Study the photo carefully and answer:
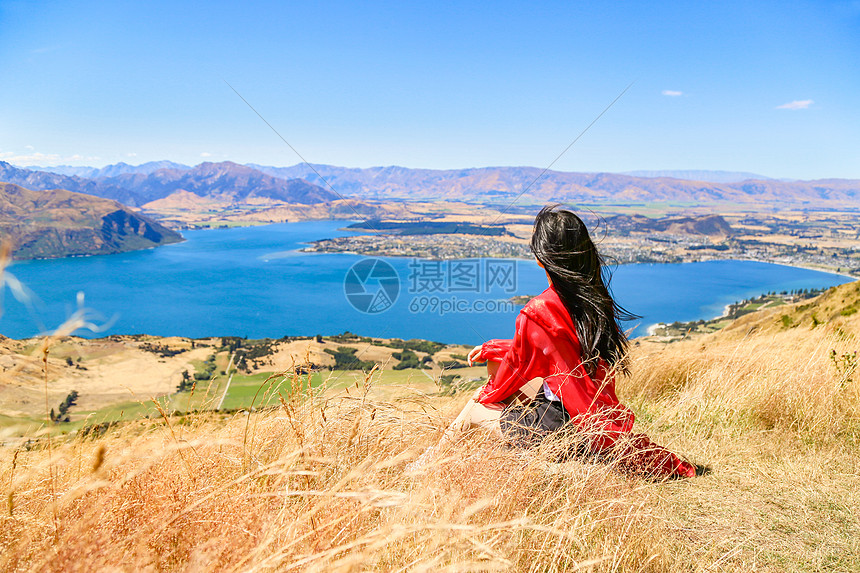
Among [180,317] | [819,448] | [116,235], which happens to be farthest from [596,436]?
[116,235]

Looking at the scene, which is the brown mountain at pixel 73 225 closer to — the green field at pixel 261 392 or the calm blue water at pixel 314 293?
the calm blue water at pixel 314 293

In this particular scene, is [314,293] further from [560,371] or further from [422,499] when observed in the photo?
[422,499]

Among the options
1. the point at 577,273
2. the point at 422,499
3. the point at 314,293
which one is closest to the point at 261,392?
the point at 422,499

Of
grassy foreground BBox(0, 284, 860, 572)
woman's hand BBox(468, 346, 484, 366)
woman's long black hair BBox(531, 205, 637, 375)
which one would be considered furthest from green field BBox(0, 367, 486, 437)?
woman's long black hair BBox(531, 205, 637, 375)

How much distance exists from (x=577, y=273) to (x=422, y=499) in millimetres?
1289

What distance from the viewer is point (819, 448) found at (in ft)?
8.39

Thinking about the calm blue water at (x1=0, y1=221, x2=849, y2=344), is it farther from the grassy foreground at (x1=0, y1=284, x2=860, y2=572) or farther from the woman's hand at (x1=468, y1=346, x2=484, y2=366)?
the woman's hand at (x1=468, y1=346, x2=484, y2=366)

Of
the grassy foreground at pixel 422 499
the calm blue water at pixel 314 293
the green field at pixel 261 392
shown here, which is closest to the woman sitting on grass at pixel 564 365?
the grassy foreground at pixel 422 499

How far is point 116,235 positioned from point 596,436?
426 ft

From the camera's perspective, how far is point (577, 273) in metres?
2.19

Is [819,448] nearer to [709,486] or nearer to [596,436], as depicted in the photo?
[709,486]

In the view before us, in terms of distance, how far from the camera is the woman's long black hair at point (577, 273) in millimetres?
2189

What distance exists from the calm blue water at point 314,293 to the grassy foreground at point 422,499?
31.0 metres

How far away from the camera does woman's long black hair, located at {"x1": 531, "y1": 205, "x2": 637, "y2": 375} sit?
219 centimetres
